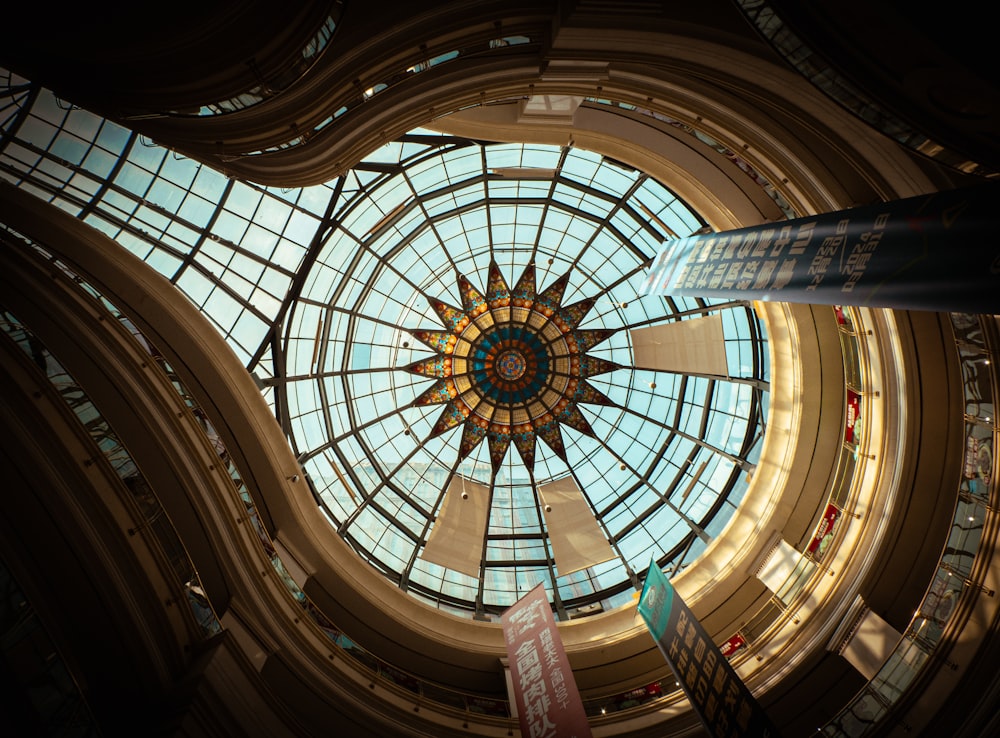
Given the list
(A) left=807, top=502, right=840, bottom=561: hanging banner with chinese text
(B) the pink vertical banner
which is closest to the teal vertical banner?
(B) the pink vertical banner

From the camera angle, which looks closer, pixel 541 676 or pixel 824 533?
pixel 541 676

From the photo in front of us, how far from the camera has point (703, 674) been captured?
10.1 metres

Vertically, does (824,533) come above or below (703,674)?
above

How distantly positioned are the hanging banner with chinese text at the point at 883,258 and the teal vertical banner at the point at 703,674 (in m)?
6.66

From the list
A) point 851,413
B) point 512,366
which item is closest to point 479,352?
point 512,366

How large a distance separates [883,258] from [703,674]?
8.29m

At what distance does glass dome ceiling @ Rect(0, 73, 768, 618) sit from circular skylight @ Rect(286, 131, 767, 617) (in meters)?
0.08

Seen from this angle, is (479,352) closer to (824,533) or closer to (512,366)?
(512,366)

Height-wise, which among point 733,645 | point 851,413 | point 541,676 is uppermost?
point 851,413

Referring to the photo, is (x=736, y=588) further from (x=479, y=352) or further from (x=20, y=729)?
(x=20, y=729)

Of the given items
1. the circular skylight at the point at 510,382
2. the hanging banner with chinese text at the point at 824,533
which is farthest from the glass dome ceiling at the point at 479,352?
the hanging banner with chinese text at the point at 824,533

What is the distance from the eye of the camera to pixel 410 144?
1565cm

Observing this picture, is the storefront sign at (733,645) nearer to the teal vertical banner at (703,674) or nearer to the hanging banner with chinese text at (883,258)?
the teal vertical banner at (703,674)

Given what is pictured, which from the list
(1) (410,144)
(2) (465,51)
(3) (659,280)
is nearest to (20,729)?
(2) (465,51)
